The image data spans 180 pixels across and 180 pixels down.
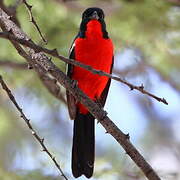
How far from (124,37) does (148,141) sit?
265 cm

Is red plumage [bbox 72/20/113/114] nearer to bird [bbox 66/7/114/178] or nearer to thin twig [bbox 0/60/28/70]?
bird [bbox 66/7/114/178]

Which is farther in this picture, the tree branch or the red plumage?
the red plumage

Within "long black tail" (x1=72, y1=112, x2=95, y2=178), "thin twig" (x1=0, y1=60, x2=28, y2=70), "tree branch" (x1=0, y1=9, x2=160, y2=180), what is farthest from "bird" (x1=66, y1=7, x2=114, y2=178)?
"tree branch" (x1=0, y1=9, x2=160, y2=180)

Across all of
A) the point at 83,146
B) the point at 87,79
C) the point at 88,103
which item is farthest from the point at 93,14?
the point at 88,103

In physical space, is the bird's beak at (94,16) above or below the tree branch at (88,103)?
above

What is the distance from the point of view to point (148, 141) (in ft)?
26.0

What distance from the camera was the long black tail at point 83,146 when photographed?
4.04 m

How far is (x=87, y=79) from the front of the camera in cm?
435

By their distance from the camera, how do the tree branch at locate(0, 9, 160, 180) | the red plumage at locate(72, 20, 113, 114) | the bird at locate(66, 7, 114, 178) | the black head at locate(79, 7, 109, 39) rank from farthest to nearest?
the black head at locate(79, 7, 109, 39) → the red plumage at locate(72, 20, 113, 114) → the bird at locate(66, 7, 114, 178) → the tree branch at locate(0, 9, 160, 180)

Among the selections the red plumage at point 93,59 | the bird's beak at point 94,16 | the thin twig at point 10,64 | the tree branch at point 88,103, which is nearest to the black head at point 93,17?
the bird's beak at point 94,16

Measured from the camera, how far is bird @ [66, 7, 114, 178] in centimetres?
419

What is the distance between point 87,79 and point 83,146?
566 mm

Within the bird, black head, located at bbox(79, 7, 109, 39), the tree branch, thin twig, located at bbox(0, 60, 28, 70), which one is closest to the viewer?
the tree branch

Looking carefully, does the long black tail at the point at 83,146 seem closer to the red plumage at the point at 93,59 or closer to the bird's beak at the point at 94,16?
the red plumage at the point at 93,59
